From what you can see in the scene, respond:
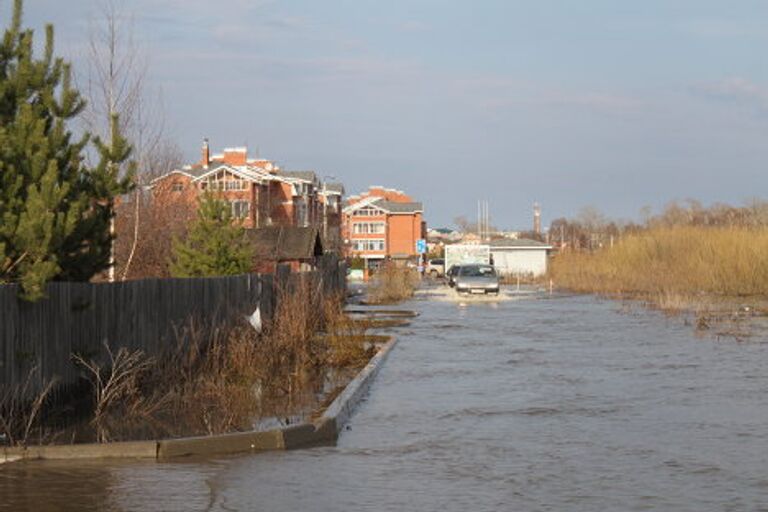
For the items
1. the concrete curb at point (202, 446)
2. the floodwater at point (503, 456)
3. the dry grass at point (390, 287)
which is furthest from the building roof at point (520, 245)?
the concrete curb at point (202, 446)

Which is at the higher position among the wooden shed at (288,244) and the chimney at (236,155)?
the chimney at (236,155)

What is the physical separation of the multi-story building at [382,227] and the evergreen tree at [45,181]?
125727 millimetres

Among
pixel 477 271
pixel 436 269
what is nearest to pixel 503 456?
pixel 477 271

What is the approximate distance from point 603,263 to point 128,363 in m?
61.9

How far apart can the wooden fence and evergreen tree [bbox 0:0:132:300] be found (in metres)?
0.35

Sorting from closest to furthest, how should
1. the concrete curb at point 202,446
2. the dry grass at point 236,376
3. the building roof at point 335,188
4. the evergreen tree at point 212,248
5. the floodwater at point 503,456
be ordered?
the floodwater at point 503,456
the concrete curb at point 202,446
the dry grass at point 236,376
the evergreen tree at point 212,248
the building roof at point 335,188

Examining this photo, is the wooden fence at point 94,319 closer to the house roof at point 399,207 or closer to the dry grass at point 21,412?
the dry grass at point 21,412

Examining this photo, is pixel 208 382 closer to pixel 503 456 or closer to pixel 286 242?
pixel 503 456

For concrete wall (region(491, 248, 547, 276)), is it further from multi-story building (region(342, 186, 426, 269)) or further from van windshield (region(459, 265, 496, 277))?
van windshield (region(459, 265, 496, 277))

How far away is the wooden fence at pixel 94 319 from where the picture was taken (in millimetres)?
12328

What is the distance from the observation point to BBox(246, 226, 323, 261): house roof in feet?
146

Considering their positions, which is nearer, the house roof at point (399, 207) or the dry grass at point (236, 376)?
the dry grass at point (236, 376)

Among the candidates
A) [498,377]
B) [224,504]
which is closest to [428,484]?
[224,504]

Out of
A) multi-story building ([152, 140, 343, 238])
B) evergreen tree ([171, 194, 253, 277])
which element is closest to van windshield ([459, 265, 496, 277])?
multi-story building ([152, 140, 343, 238])
